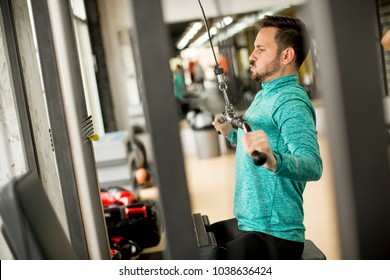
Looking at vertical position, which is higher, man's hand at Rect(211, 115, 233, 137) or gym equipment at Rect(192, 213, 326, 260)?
man's hand at Rect(211, 115, 233, 137)

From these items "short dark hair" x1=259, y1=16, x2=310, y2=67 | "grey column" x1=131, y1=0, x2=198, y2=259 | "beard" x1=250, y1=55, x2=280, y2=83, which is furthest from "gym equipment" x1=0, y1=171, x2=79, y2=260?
"short dark hair" x1=259, y1=16, x2=310, y2=67

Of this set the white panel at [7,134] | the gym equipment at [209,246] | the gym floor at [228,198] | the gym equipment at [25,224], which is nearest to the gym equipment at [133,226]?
the gym floor at [228,198]

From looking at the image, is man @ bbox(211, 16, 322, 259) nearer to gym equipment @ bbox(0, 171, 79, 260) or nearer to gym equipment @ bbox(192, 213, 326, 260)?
gym equipment @ bbox(192, 213, 326, 260)

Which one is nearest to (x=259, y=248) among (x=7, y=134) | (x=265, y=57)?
(x=265, y=57)

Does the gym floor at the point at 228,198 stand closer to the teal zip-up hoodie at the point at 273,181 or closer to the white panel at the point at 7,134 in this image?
the teal zip-up hoodie at the point at 273,181

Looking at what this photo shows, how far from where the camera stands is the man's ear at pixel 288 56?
5.29 feet

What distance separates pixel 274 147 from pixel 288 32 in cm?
47

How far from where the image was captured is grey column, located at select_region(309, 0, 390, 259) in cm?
71

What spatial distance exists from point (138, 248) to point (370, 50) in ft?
7.27

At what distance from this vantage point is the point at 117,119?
22.4 feet

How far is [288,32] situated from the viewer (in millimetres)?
1644

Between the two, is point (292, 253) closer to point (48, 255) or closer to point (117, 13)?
point (48, 255)

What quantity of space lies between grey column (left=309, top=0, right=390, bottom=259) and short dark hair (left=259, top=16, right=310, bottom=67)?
93cm

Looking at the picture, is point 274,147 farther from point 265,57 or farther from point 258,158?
point 258,158
